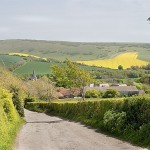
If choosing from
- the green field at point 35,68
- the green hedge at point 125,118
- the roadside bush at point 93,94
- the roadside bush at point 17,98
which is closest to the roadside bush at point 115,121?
the green hedge at point 125,118

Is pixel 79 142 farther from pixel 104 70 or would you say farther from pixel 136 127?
pixel 104 70

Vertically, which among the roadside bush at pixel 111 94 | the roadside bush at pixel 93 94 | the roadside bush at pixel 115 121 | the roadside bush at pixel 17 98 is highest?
the roadside bush at pixel 115 121

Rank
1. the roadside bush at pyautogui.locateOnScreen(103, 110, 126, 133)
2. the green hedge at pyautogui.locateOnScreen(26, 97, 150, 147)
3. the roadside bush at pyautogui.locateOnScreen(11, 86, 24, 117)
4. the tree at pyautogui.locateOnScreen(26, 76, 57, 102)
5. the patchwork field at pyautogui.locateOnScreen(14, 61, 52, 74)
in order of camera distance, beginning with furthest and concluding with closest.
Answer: the patchwork field at pyautogui.locateOnScreen(14, 61, 52, 74) → the tree at pyautogui.locateOnScreen(26, 76, 57, 102) → the roadside bush at pyautogui.locateOnScreen(11, 86, 24, 117) → the roadside bush at pyautogui.locateOnScreen(103, 110, 126, 133) → the green hedge at pyautogui.locateOnScreen(26, 97, 150, 147)

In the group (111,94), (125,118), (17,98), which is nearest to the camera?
(125,118)

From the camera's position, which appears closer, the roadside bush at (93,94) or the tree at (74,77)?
the tree at (74,77)

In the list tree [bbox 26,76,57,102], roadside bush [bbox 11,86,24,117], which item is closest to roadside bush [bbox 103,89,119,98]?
tree [bbox 26,76,57,102]

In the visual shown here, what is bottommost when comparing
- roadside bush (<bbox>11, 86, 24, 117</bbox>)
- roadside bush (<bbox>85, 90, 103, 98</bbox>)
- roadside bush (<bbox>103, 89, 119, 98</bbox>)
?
roadside bush (<bbox>85, 90, 103, 98</bbox>)

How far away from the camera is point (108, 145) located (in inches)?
961

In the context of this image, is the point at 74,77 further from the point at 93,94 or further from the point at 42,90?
the point at 93,94

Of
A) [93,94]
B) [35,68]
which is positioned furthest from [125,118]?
[35,68]

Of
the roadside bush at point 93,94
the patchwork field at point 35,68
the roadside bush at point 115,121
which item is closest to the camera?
the roadside bush at point 115,121

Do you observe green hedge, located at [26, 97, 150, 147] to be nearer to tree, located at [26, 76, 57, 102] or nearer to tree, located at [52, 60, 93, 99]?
tree, located at [52, 60, 93, 99]

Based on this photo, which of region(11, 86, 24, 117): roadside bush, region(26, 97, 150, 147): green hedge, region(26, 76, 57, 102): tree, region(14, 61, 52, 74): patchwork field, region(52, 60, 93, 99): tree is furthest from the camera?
region(14, 61, 52, 74): patchwork field

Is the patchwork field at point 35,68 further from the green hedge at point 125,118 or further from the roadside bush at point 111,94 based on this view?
the green hedge at point 125,118
